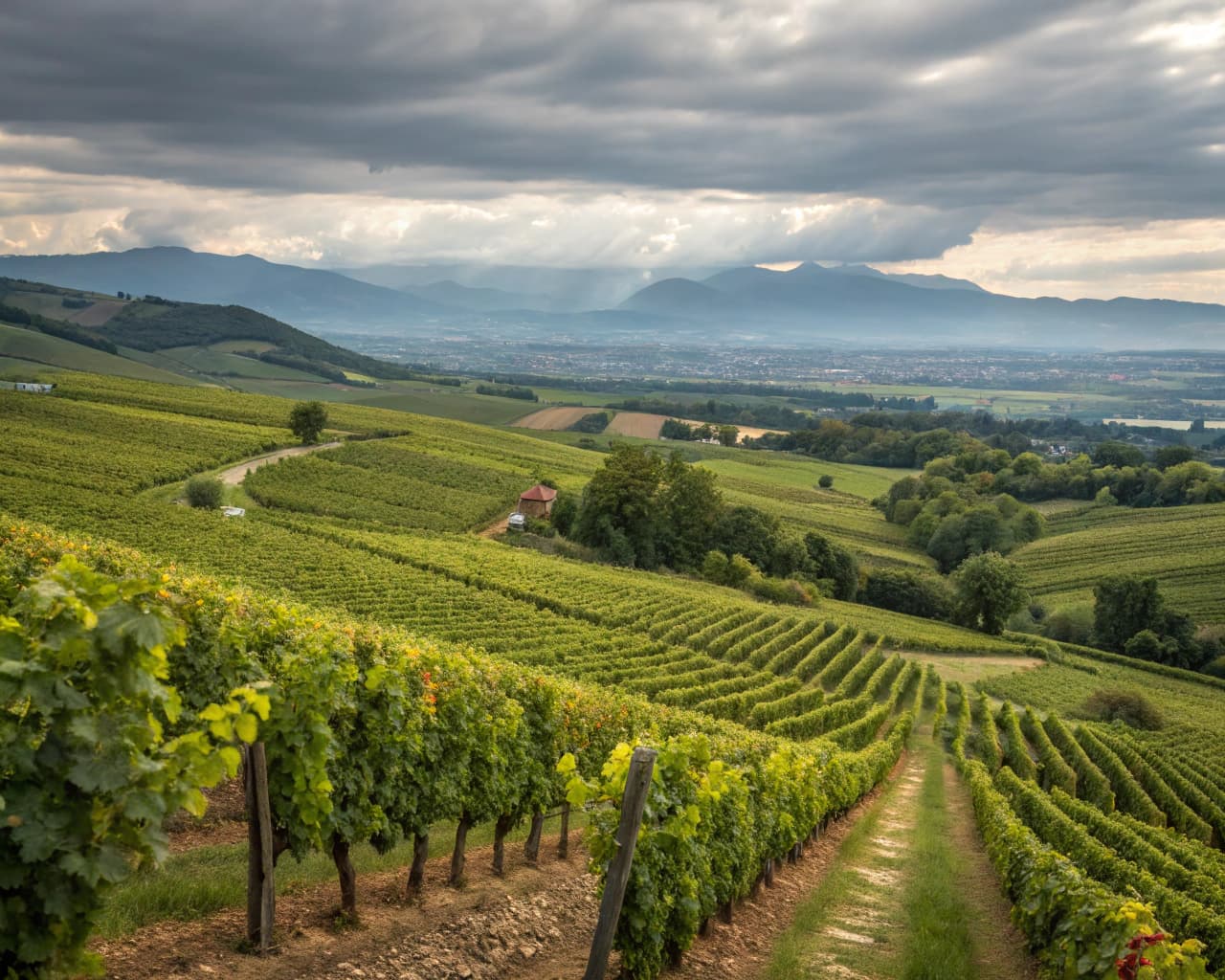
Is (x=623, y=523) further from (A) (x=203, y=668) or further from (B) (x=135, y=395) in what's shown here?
(A) (x=203, y=668)

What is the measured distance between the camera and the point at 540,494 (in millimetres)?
74062

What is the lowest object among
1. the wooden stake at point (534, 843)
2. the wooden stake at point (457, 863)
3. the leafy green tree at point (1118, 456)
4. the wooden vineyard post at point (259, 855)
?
the wooden stake at point (534, 843)

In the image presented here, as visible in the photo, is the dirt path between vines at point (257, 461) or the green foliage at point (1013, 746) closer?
the green foliage at point (1013, 746)

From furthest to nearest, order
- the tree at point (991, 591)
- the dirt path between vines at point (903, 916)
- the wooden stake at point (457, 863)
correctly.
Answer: the tree at point (991, 591) → the dirt path between vines at point (903, 916) → the wooden stake at point (457, 863)

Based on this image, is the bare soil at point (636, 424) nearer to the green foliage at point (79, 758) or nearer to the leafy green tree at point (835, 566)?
the leafy green tree at point (835, 566)

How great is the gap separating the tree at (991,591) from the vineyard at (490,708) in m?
2.65

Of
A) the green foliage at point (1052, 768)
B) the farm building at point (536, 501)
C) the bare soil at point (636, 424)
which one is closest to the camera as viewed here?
the green foliage at point (1052, 768)

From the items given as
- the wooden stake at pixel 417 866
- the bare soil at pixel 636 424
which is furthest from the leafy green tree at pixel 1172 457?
the wooden stake at pixel 417 866

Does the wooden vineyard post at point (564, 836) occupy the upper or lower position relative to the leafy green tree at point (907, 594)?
upper

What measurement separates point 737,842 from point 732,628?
3605 centimetres

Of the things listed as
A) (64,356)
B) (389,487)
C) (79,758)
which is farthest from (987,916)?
(64,356)

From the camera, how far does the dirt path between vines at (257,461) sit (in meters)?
65.4

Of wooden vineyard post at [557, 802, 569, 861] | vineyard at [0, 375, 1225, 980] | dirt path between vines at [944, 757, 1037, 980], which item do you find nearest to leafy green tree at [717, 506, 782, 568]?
vineyard at [0, 375, 1225, 980]

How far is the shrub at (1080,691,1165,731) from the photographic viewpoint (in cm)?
4744
